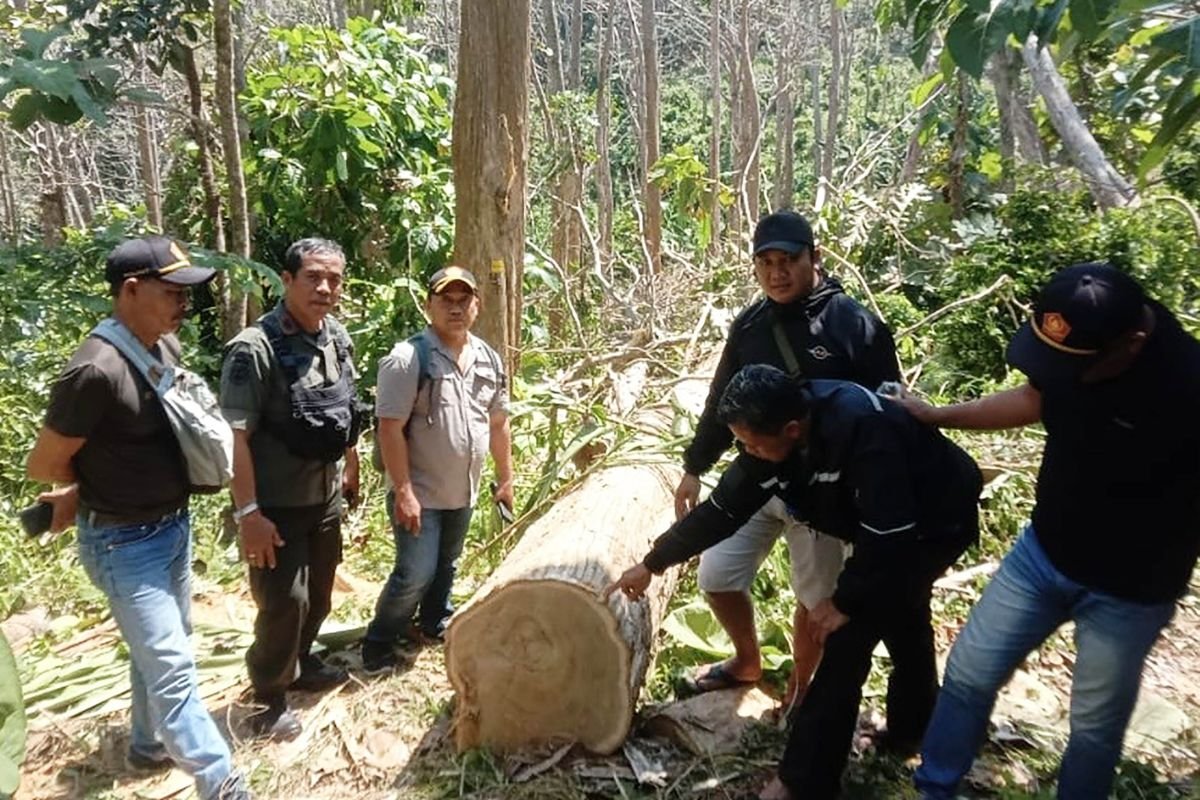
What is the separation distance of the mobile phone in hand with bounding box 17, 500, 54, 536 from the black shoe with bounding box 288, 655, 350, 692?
131cm

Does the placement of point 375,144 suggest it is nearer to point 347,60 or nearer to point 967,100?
point 347,60

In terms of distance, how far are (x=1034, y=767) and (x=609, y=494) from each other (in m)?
1.77

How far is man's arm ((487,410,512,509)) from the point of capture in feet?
12.6

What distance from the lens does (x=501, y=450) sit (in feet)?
12.9

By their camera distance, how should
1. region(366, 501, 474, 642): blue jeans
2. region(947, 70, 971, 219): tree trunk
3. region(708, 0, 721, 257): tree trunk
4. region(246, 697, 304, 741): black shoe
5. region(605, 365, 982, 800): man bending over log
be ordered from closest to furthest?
region(605, 365, 982, 800): man bending over log → region(246, 697, 304, 741): black shoe → region(366, 501, 474, 642): blue jeans → region(947, 70, 971, 219): tree trunk → region(708, 0, 721, 257): tree trunk

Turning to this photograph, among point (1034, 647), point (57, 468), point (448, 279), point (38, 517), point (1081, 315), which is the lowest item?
point (1034, 647)

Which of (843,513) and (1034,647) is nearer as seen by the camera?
(1034,647)

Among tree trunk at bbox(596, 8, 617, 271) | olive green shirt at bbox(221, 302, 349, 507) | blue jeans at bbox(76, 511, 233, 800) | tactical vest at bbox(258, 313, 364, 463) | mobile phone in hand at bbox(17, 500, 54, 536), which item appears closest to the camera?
mobile phone in hand at bbox(17, 500, 54, 536)

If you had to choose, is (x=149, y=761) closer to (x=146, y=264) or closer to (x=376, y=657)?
(x=376, y=657)

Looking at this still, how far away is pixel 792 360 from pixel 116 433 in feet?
6.69

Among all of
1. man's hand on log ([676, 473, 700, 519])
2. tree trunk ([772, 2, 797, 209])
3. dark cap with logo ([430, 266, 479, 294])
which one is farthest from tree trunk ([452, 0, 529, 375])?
tree trunk ([772, 2, 797, 209])

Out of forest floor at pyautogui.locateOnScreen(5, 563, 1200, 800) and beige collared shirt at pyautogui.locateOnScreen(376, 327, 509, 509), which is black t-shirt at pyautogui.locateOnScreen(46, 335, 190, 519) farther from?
forest floor at pyautogui.locateOnScreen(5, 563, 1200, 800)

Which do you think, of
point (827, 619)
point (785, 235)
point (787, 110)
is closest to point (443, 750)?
point (827, 619)

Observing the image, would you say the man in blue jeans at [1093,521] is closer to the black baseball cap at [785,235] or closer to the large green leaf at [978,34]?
the large green leaf at [978,34]
